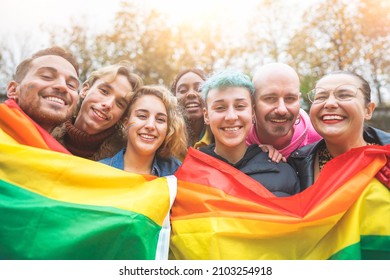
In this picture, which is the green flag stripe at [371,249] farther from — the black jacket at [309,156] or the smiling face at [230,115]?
the smiling face at [230,115]

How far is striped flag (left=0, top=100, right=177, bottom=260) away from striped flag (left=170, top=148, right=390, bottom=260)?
20 centimetres

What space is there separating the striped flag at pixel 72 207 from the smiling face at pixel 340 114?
3.65 ft

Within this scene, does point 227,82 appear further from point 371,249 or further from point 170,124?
point 371,249

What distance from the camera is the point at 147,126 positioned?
296 centimetres

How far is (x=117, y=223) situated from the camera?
229 centimetres

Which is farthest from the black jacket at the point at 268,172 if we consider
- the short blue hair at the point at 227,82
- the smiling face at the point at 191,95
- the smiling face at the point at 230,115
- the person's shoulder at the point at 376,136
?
the smiling face at the point at 191,95

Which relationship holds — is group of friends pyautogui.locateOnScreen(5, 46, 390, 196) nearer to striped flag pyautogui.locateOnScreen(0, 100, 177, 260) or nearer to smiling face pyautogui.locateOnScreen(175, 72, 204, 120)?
striped flag pyautogui.locateOnScreen(0, 100, 177, 260)

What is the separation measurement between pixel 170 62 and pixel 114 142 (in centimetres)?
1327

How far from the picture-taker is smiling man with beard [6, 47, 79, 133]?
2.97 m

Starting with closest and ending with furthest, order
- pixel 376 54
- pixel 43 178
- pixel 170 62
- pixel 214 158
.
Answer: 1. pixel 43 178
2. pixel 214 158
3. pixel 376 54
4. pixel 170 62

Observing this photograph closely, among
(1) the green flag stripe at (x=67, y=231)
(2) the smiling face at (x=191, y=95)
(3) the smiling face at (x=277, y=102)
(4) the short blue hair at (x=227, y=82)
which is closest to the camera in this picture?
(1) the green flag stripe at (x=67, y=231)

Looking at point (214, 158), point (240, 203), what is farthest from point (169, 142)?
point (240, 203)

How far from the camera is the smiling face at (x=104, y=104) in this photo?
3314 mm
